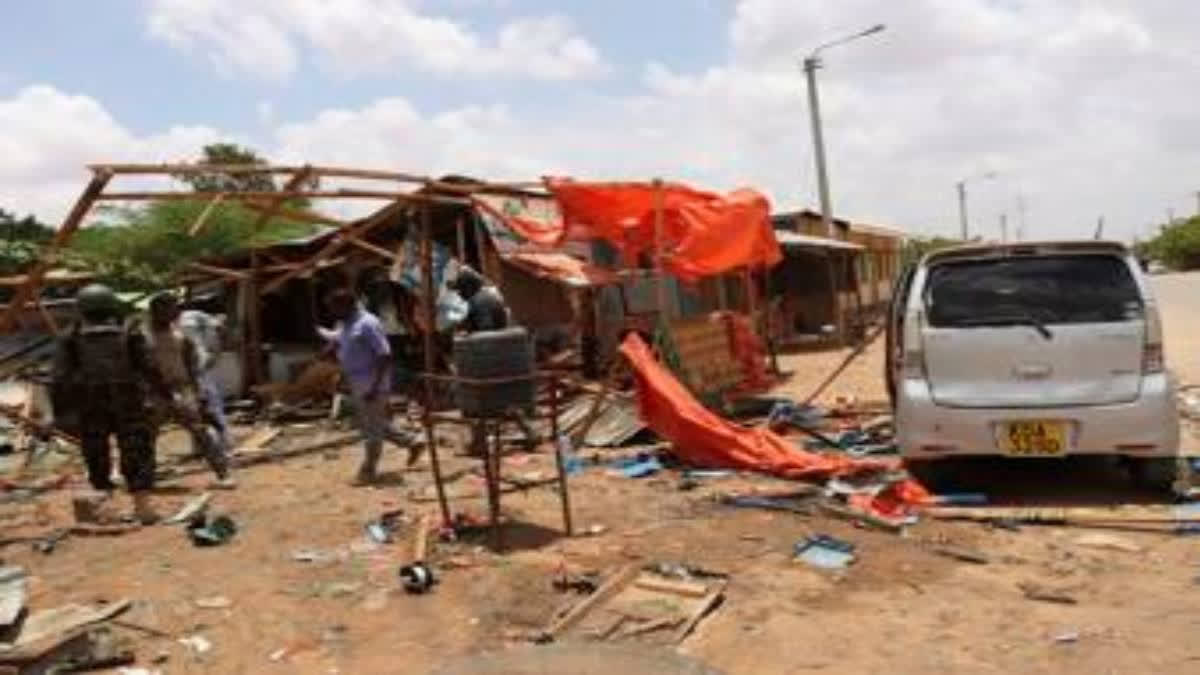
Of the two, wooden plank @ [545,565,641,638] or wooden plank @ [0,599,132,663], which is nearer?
wooden plank @ [0,599,132,663]

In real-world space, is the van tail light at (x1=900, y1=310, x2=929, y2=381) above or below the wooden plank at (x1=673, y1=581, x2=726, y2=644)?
above

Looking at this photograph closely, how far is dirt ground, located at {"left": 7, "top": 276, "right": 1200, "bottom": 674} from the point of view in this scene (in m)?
5.79

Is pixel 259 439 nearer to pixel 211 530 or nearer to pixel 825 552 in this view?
pixel 211 530

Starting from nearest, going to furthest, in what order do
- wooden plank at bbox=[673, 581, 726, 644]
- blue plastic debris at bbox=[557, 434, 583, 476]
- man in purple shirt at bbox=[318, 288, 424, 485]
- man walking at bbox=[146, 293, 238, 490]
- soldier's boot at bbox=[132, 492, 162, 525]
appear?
1. wooden plank at bbox=[673, 581, 726, 644]
2. soldier's boot at bbox=[132, 492, 162, 525]
3. man in purple shirt at bbox=[318, 288, 424, 485]
4. blue plastic debris at bbox=[557, 434, 583, 476]
5. man walking at bbox=[146, 293, 238, 490]

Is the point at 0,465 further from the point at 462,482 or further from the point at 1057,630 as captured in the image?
the point at 1057,630

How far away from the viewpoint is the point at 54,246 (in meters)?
11.8

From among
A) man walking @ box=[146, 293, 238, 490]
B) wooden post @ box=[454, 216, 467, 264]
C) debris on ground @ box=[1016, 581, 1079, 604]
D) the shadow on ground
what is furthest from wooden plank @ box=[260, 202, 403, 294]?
debris on ground @ box=[1016, 581, 1079, 604]

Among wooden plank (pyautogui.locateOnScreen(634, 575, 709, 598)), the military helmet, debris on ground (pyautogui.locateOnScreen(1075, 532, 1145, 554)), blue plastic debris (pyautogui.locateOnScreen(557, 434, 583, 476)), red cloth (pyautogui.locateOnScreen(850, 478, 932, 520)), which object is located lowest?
debris on ground (pyautogui.locateOnScreen(1075, 532, 1145, 554))

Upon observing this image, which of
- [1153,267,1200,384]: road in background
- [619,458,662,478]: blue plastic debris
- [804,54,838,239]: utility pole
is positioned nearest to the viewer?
[619,458,662,478]: blue plastic debris

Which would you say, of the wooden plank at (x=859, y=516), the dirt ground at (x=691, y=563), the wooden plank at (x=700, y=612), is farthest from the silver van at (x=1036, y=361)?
the wooden plank at (x=700, y=612)

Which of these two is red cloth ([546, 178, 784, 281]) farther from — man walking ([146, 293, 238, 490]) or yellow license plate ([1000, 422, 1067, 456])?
yellow license plate ([1000, 422, 1067, 456])

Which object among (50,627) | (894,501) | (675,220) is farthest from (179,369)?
(894,501)

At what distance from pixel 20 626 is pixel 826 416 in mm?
8499

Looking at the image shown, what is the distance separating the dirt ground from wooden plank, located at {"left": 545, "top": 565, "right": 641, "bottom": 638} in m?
0.14
